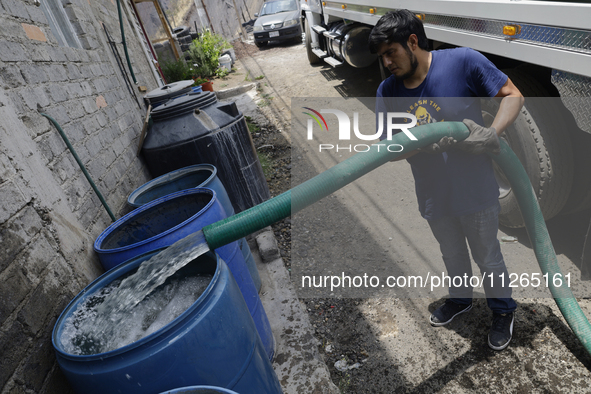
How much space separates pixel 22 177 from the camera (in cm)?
173

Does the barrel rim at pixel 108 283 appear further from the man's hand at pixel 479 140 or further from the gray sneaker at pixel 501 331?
the gray sneaker at pixel 501 331

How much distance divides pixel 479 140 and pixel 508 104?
267mm

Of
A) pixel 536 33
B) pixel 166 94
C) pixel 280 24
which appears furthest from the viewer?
pixel 280 24

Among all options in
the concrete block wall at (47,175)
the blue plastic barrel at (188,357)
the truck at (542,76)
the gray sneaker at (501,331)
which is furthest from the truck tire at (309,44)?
the blue plastic barrel at (188,357)

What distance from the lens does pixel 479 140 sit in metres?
1.80

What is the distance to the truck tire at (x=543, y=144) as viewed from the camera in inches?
102

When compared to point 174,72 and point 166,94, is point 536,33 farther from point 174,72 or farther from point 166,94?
point 174,72

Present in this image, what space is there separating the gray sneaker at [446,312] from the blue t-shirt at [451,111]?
29.1 inches

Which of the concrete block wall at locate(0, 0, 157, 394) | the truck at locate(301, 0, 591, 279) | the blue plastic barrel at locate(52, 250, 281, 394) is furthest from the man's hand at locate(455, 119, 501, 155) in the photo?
the concrete block wall at locate(0, 0, 157, 394)

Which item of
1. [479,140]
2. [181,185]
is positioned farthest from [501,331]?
[181,185]

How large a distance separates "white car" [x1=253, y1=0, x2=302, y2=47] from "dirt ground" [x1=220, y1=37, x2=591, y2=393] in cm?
1048

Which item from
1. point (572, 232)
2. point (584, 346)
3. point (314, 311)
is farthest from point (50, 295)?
point (572, 232)

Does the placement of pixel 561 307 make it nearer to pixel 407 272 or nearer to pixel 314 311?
pixel 407 272

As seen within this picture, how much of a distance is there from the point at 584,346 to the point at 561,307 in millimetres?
245
